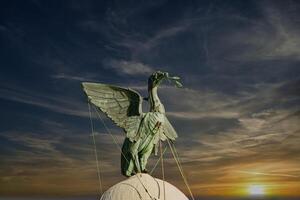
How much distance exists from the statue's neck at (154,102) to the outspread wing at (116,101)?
20.8 inches

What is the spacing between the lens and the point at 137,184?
69.1 ft

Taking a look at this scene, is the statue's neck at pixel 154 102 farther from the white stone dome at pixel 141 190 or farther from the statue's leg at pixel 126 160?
the white stone dome at pixel 141 190

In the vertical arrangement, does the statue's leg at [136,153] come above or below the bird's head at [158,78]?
below

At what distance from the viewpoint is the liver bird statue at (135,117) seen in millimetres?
22062

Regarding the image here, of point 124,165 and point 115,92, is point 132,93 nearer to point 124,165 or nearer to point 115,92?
point 115,92

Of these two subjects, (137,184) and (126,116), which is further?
(126,116)

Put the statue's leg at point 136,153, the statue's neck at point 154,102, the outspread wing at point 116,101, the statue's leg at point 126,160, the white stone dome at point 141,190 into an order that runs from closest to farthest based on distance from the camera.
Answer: the white stone dome at point 141,190 < the statue's leg at point 136,153 < the statue's leg at point 126,160 < the statue's neck at point 154,102 < the outspread wing at point 116,101

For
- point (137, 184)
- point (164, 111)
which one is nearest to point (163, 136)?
point (164, 111)

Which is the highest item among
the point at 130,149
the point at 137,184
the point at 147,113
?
the point at 147,113

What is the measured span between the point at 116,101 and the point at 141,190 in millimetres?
4199

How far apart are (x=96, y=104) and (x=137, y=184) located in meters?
3.90

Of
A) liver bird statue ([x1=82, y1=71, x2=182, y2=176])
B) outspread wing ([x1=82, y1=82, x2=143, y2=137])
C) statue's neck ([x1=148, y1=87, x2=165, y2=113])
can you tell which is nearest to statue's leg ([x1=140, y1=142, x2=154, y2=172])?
liver bird statue ([x1=82, y1=71, x2=182, y2=176])

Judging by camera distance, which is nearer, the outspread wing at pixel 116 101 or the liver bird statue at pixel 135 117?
the liver bird statue at pixel 135 117

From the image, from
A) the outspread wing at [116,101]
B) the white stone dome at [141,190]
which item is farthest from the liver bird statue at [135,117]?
the white stone dome at [141,190]
